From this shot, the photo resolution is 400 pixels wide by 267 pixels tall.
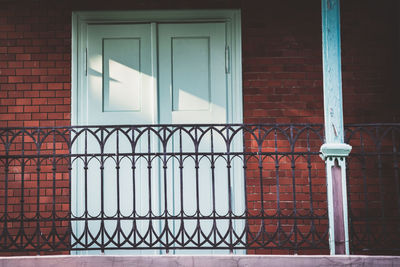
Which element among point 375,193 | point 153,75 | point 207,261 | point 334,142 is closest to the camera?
point 207,261

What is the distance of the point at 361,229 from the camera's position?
5.51 m

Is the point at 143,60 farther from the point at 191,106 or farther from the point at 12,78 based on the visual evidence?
the point at 12,78

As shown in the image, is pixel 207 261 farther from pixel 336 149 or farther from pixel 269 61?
pixel 269 61

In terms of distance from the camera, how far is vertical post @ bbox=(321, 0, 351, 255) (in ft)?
14.7

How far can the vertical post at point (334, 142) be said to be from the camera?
4469 mm

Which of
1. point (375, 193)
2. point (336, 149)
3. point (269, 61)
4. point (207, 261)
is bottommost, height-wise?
point (207, 261)

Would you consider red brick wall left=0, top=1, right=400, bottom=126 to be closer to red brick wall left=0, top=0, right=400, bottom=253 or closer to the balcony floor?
red brick wall left=0, top=0, right=400, bottom=253

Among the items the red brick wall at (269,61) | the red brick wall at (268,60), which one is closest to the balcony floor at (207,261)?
the red brick wall at (268,60)

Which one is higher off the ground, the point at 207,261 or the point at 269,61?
the point at 269,61

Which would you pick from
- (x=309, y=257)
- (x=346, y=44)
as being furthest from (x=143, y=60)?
(x=309, y=257)

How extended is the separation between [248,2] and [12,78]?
2.86 m

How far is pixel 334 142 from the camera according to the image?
455cm

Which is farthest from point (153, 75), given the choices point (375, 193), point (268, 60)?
point (375, 193)

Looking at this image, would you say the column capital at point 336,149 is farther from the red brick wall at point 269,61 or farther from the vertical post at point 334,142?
the red brick wall at point 269,61
